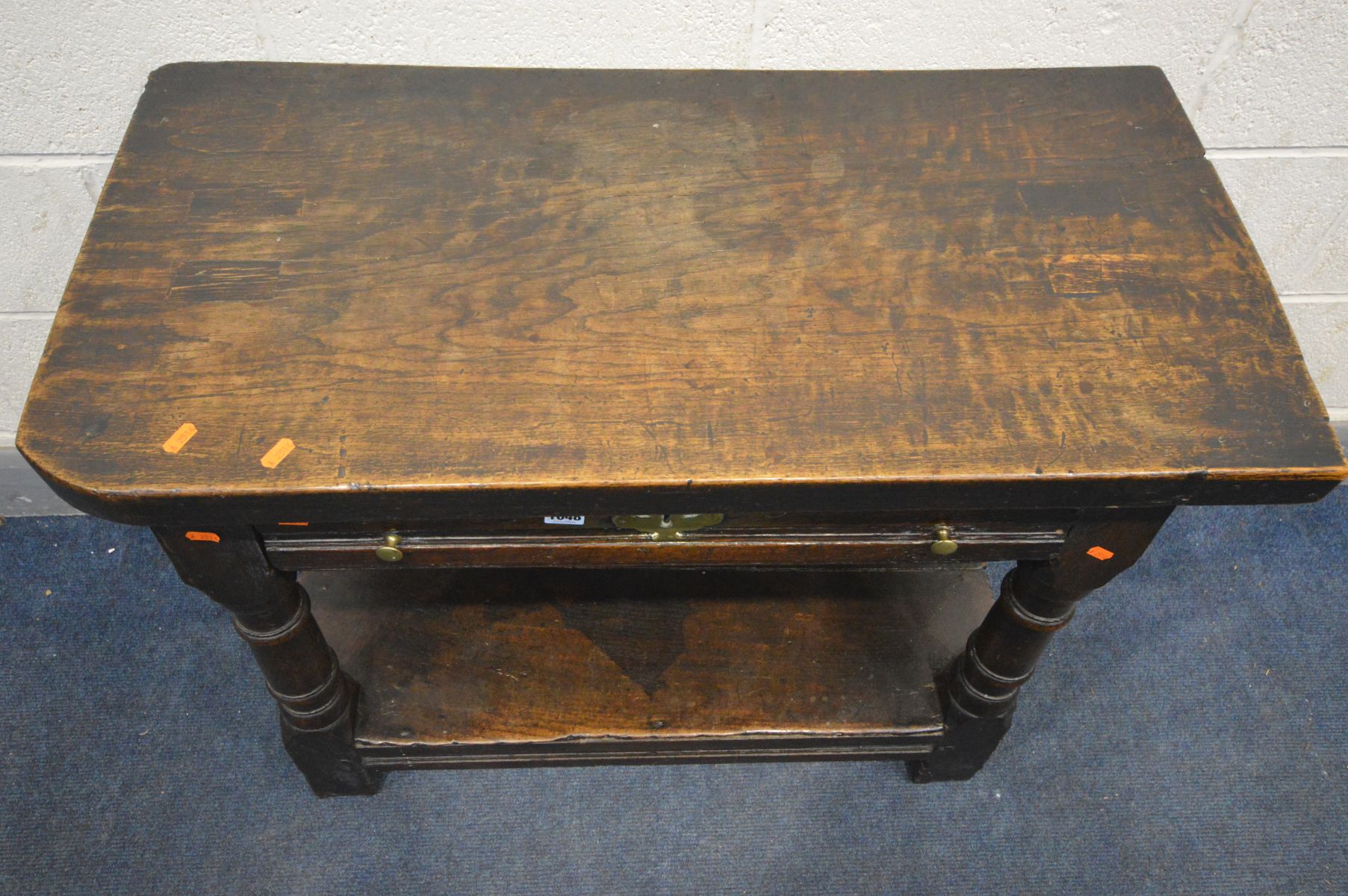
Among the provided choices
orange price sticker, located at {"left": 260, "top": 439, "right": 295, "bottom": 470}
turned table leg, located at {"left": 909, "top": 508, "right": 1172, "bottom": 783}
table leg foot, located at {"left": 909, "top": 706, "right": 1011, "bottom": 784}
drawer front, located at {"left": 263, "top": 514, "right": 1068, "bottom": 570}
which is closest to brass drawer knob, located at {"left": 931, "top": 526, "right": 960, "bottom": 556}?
drawer front, located at {"left": 263, "top": 514, "right": 1068, "bottom": 570}

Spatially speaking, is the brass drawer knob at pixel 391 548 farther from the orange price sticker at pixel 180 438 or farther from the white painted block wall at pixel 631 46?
the white painted block wall at pixel 631 46

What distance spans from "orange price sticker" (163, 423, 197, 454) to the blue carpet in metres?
0.68

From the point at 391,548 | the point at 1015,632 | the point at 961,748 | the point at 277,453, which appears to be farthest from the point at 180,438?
the point at 961,748

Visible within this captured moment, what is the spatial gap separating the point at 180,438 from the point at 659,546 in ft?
1.24

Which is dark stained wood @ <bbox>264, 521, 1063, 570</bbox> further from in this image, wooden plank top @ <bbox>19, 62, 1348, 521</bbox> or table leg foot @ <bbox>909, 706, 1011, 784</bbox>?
table leg foot @ <bbox>909, 706, 1011, 784</bbox>

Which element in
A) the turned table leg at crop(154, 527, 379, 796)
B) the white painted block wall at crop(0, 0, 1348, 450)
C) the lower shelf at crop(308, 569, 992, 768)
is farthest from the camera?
the lower shelf at crop(308, 569, 992, 768)

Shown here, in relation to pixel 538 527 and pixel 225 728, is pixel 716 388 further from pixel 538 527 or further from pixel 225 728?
pixel 225 728

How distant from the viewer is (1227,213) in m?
0.92

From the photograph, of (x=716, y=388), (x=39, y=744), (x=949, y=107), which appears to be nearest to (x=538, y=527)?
(x=716, y=388)

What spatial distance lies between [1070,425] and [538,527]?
423 millimetres

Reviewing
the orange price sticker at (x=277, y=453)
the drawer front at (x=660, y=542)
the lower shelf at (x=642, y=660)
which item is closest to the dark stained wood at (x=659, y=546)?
the drawer front at (x=660, y=542)

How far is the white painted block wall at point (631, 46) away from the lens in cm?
108

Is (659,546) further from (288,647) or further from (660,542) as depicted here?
(288,647)

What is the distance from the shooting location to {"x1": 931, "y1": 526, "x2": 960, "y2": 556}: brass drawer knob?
2.86 ft
